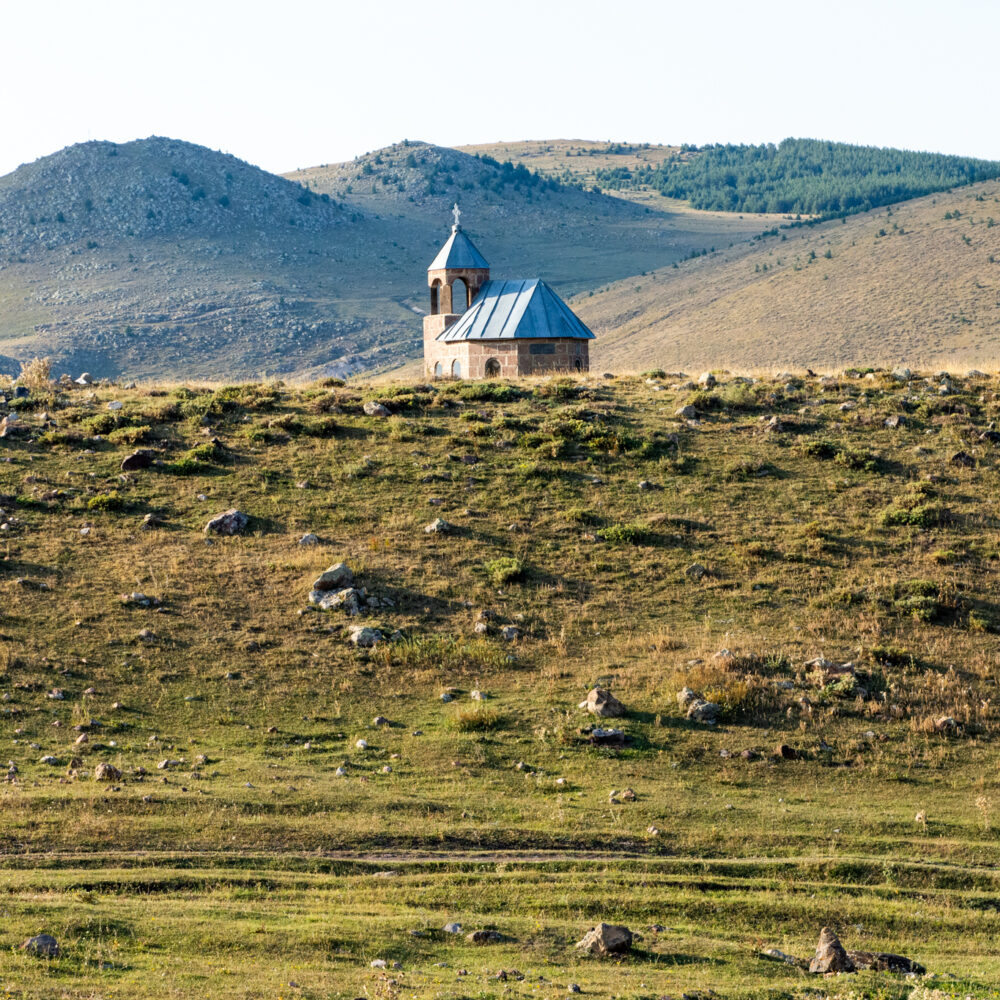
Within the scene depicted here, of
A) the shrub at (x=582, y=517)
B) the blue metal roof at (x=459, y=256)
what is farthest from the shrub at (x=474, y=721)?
the blue metal roof at (x=459, y=256)

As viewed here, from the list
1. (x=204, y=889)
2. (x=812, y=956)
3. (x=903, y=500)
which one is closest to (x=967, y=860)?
(x=812, y=956)

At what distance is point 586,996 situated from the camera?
8719 millimetres

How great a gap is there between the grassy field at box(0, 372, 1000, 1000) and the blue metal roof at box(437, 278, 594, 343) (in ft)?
26.7

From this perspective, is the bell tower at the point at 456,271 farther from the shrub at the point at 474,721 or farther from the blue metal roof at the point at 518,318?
the shrub at the point at 474,721

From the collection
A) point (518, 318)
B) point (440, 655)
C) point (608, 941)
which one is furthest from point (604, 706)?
point (518, 318)

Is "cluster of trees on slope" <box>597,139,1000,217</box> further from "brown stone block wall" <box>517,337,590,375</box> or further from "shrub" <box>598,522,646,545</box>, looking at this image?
"shrub" <box>598,522,646,545</box>

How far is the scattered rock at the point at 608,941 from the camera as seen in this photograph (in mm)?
9602

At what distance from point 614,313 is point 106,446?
80864mm

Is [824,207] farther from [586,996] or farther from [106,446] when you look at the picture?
[586,996]

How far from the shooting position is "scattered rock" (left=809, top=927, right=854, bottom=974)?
30.6 ft

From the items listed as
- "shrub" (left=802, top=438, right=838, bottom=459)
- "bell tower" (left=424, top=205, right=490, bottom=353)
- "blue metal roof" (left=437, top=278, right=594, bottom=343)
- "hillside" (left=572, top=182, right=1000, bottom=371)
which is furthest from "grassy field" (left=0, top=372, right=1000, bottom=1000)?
"hillside" (left=572, top=182, right=1000, bottom=371)

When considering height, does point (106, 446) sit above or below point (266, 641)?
above

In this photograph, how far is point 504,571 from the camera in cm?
2095

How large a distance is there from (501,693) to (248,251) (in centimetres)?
11462
